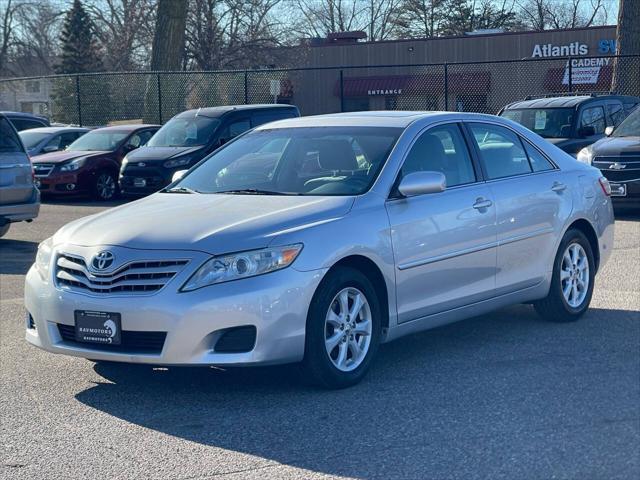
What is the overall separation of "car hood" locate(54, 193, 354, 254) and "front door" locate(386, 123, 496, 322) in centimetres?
50

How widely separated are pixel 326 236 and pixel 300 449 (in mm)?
1393

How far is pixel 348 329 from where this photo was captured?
244 inches

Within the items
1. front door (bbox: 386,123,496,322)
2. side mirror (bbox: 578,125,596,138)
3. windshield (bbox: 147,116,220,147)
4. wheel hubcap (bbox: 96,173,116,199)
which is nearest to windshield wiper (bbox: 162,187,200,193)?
front door (bbox: 386,123,496,322)

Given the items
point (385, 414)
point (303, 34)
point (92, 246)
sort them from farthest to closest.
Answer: point (303, 34) < point (92, 246) < point (385, 414)

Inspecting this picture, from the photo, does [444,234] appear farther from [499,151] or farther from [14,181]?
[14,181]

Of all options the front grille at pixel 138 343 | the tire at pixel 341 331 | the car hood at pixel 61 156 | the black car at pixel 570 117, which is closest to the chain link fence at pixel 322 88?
the car hood at pixel 61 156

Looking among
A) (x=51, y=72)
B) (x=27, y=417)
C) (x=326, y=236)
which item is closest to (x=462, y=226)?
(x=326, y=236)

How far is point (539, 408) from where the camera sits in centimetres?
573

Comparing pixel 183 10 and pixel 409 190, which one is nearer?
pixel 409 190

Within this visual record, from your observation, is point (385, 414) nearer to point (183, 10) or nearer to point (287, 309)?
point (287, 309)

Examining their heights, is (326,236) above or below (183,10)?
below

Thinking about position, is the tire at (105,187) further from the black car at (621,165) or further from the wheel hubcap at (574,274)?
the wheel hubcap at (574,274)

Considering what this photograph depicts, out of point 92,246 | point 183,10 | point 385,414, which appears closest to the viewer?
point 385,414

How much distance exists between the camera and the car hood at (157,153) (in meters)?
19.1
